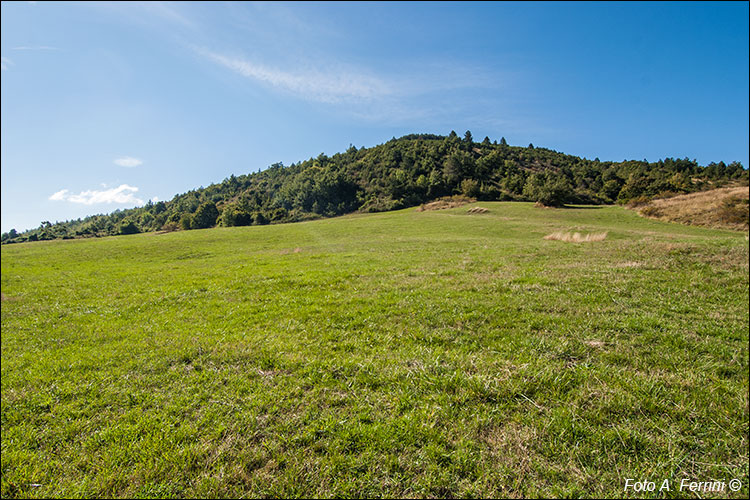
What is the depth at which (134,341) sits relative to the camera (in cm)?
766

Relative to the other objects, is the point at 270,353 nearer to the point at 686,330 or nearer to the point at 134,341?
the point at 134,341

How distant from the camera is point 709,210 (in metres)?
44.0

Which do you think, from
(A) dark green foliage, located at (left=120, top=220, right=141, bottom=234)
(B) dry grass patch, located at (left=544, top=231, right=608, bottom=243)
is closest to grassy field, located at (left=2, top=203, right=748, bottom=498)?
(A) dark green foliage, located at (left=120, top=220, right=141, bottom=234)

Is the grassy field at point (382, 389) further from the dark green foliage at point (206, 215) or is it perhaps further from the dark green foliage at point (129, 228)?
the dark green foliage at point (206, 215)

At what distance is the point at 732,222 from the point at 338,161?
161485mm

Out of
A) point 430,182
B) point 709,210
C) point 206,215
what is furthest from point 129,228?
point 430,182

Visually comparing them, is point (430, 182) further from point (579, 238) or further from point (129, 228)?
point (129, 228)

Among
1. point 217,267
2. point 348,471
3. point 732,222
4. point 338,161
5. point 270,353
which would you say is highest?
point 338,161

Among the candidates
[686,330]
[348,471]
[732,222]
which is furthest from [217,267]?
[732,222]

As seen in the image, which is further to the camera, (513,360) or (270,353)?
(270,353)

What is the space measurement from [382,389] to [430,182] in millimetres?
108483

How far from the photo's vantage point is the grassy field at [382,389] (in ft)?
11.8

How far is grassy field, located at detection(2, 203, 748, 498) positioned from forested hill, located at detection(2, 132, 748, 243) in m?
34.9

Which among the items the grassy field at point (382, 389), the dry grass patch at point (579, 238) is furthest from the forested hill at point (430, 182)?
the dry grass patch at point (579, 238)
